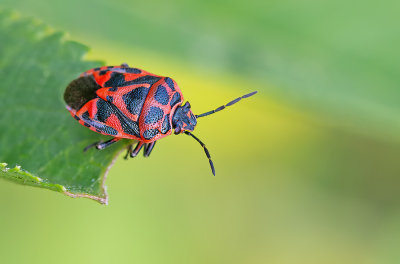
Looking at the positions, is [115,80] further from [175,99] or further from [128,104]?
[175,99]

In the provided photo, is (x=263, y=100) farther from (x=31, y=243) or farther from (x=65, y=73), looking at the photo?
(x=31, y=243)

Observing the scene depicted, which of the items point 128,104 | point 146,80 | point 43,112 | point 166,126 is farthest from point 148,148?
point 43,112

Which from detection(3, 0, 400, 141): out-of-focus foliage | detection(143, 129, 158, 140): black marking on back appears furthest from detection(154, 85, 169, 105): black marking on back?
detection(3, 0, 400, 141): out-of-focus foliage

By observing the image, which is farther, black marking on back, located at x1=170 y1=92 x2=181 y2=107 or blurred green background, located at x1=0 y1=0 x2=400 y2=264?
blurred green background, located at x1=0 y1=0 x2=400 y2=264

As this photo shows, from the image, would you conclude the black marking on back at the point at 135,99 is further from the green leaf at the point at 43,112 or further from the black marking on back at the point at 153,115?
the green leaf at the point at 43,112

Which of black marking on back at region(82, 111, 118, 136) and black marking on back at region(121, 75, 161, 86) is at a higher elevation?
black marking on back at region(121, 75, 161, 86)

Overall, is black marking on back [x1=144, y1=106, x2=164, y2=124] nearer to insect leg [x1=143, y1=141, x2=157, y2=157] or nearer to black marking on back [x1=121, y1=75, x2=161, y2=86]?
black marking on back [x1=121, y1=75, x2=161, y2=86]

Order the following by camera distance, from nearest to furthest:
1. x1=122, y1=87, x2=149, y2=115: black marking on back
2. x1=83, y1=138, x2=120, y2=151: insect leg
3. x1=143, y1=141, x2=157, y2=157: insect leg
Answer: x1=83, y1=138, x2=120, y2=151: insect leg → x1=122, y1=87, x2=149, y2=115: black marking on back → x1=143, y1=141, x2=157, y2=157: insect leg
